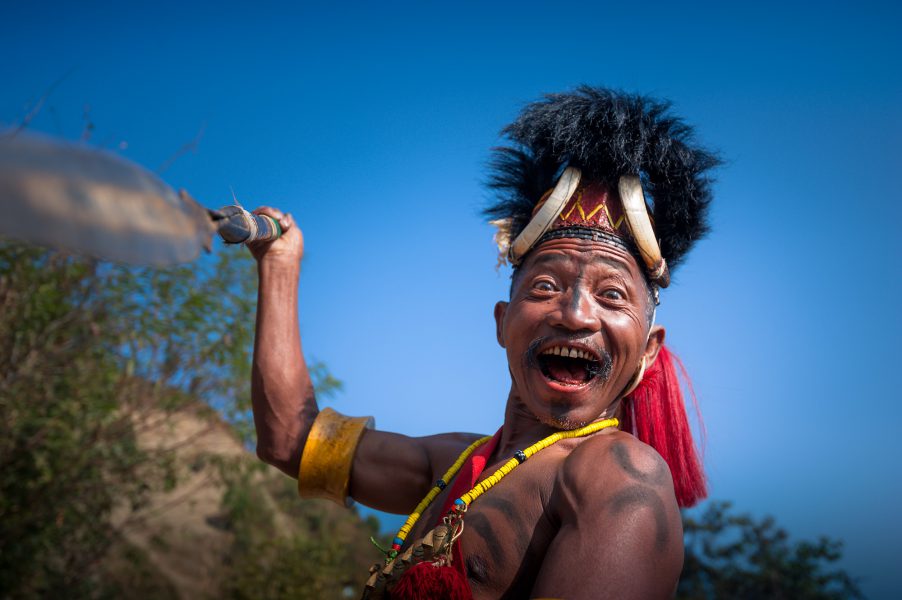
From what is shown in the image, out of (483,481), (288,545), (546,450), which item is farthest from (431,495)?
(288,545)

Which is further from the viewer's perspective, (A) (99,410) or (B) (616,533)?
(A) (99,410)

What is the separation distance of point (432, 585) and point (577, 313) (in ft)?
2.84

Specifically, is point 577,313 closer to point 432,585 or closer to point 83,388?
point 432,585

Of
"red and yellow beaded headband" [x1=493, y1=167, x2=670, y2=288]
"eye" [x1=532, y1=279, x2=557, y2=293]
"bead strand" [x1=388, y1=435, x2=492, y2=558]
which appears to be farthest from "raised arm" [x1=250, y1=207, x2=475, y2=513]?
"red and yellow beaded headband" [x1=493, y1=167, x2=670, y2=288]

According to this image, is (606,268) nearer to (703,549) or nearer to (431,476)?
(431,476)

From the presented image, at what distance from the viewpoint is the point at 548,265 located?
7.77ft

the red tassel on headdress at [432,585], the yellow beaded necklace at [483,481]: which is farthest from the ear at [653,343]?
the red tassel on headdress at [432,585]

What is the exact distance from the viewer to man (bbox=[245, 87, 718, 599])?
1.83 m

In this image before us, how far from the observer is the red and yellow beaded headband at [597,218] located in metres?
2.38

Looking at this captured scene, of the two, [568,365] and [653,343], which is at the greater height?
[653,343]

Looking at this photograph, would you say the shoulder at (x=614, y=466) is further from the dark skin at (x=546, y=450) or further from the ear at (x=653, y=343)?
the ear at (x=653, y=343)

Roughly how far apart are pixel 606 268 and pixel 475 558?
930 mm

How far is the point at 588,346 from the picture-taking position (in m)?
2.23

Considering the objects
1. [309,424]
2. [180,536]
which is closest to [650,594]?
[309,424]
